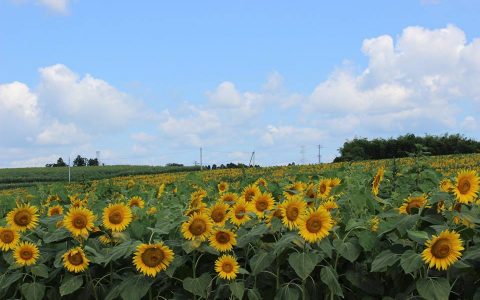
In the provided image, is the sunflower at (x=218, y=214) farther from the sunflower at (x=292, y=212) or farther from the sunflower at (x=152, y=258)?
the sunflower at (x=292, y=212)

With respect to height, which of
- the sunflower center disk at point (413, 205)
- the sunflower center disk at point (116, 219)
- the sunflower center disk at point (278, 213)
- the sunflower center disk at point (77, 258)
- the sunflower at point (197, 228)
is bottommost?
the sunflower center disk at point (77, 258)

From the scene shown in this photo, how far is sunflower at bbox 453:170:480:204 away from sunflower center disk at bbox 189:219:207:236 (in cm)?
128

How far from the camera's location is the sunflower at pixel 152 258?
327 cm

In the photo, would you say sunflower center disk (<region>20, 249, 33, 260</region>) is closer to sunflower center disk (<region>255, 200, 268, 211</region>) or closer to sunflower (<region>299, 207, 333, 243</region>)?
sunflower center disk (<region>255, 200, 268, 211</region>)

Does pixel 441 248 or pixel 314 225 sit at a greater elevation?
pixel 314 225

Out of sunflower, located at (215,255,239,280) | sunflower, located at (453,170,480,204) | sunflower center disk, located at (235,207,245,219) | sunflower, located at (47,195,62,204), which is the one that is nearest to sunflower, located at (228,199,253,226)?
sunflower center disk, located at (235,207,245,219)

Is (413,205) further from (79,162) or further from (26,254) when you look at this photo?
(79,162)

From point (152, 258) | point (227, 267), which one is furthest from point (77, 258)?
point (227, 267)

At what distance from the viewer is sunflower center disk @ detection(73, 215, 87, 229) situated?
3656 mm

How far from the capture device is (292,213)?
3152mm

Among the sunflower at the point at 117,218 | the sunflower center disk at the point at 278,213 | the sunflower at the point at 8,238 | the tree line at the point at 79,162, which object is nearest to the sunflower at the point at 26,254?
the sunflower at the point at 8,238

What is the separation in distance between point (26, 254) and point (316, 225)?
69.3 inches

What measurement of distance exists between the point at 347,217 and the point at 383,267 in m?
0.51

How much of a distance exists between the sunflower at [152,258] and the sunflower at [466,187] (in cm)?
147
